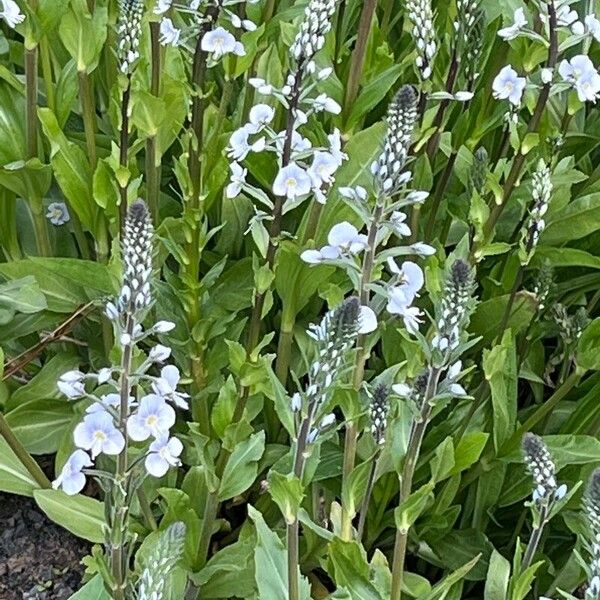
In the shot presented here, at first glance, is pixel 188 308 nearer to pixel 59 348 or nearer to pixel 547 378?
pixel 59 348

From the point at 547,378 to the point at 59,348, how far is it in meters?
1.65

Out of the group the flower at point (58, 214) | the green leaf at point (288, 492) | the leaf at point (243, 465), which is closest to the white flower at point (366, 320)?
the green leaf at point (288, 492)

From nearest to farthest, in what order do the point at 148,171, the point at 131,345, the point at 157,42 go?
1. the point at 131,345
2. the point at 157,42
3. the point at 148,171

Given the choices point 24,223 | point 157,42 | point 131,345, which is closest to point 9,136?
point 24,223

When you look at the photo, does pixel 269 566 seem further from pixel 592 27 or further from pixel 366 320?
pixel 592 27

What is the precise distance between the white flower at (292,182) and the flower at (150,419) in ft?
1.94

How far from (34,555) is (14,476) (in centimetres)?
39

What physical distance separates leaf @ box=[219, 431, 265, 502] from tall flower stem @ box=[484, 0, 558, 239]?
88 centimetres

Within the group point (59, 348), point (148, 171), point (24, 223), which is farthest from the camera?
point (24, 223)

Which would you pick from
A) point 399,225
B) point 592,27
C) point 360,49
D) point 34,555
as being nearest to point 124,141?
point 360,49

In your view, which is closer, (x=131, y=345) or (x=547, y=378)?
(x=131, y=345)

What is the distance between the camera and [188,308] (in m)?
2.71

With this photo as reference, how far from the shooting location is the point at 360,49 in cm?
254

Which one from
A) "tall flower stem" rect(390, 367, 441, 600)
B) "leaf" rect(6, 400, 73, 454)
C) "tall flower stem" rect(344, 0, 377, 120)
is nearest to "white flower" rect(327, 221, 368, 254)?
"tall flower stem" rect(390, 367, 441, 600)
